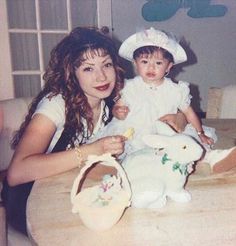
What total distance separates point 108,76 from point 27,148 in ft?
1.30

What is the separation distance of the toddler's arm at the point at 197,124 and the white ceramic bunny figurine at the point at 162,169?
0.42 metres

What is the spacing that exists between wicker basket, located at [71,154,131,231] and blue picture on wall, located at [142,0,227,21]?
3.31 meters

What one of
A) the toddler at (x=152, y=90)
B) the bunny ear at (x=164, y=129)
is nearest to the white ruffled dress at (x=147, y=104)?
the toddler at (x=152, y=90)

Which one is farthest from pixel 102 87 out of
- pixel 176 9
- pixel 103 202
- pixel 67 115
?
pixel 176 9

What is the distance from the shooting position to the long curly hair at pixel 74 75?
1291 millimetres

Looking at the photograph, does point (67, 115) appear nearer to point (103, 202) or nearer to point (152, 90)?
point (152, 90)

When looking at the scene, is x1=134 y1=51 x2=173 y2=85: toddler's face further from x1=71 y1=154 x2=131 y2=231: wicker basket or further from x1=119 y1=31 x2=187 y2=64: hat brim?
x1=71 y1=154 x2=131 y2=231: wicker basket

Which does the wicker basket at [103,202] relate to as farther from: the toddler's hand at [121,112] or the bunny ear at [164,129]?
the toddler's hand at [121,112]

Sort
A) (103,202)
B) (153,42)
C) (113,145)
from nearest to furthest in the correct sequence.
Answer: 1. (103,202)
2. (113,145)
3. (153,42)

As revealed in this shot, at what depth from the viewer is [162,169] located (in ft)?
2.90

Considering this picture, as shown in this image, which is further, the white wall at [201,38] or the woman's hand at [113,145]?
the white wall at [201,38]

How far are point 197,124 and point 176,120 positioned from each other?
103 mm

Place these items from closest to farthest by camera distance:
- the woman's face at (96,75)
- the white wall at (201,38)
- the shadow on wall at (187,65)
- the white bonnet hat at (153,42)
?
1. the woman's face at (96,75)
2. the white bonnet hat at (153,42)
3. the white wall at (201,38)
4. the shadow on wall at (187,65)

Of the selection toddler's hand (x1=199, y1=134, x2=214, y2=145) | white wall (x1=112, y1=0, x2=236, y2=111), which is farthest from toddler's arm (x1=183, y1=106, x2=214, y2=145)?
white wall (x1=112, y1=0, x2=236, y2=111)
